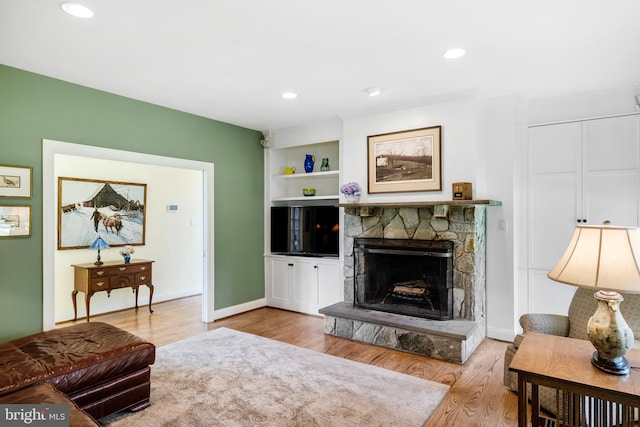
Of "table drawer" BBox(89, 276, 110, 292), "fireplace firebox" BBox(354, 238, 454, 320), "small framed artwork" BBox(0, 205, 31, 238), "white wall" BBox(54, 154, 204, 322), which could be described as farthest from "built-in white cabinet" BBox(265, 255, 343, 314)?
"small framed artwork" BBox(0, 205, 31, 238)

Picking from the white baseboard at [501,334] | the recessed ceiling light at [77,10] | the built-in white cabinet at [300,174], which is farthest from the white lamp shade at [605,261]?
the built-in white cabinet at [300,174]

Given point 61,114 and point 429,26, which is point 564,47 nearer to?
point 429,26

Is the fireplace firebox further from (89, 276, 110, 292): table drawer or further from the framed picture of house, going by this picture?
the framed picture of house

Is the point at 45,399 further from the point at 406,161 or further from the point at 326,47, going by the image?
the point at 406,161

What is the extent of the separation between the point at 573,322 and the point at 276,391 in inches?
87.1

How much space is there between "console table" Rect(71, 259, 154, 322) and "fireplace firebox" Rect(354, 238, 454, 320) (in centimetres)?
297

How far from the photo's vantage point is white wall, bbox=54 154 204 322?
481 cm

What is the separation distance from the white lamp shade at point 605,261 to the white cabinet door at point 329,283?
3177 mm

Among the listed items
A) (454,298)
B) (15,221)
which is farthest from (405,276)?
(15,221)

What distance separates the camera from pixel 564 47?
268cm

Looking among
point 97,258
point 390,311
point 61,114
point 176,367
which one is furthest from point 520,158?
point 97,258

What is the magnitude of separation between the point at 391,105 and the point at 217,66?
6.26 feet

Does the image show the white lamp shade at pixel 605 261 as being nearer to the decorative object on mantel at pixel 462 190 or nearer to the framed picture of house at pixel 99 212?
the decorative object on mantel at pixel 462 190

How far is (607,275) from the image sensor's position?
1.57 metres
